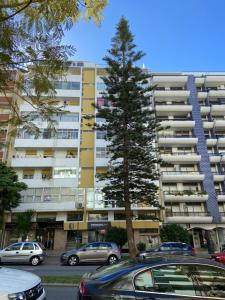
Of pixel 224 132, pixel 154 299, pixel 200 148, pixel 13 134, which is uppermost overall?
pixel 224 132

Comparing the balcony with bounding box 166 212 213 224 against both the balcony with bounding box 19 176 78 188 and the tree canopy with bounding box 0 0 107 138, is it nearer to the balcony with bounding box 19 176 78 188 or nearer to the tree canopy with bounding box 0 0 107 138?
the balcony with bounding box 19 176 78 188

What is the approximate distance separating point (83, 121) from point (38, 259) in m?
22.9

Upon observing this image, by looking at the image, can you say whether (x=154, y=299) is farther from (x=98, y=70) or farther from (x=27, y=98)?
(x=98, y=70)

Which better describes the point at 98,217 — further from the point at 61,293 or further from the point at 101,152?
the point at 61,293

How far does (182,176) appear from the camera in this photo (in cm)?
3622

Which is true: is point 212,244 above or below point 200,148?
below

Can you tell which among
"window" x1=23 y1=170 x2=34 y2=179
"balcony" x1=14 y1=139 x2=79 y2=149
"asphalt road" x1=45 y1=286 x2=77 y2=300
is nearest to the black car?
"asphalt road" x1=45 y1=286 x2=77 y2=300

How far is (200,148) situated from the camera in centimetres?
3850

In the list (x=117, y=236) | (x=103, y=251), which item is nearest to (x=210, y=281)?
(x=103, y=251)

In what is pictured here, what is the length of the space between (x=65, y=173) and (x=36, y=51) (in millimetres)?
31965

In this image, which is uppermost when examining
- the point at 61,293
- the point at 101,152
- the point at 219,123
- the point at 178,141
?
the point at 219,123

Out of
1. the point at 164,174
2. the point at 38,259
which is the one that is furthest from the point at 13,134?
the point at 164,174

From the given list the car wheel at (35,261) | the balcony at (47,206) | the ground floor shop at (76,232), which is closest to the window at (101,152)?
the balcony at (47,206)

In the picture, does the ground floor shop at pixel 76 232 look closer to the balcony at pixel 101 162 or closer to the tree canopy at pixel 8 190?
the tree canopy at pixel 8 190
